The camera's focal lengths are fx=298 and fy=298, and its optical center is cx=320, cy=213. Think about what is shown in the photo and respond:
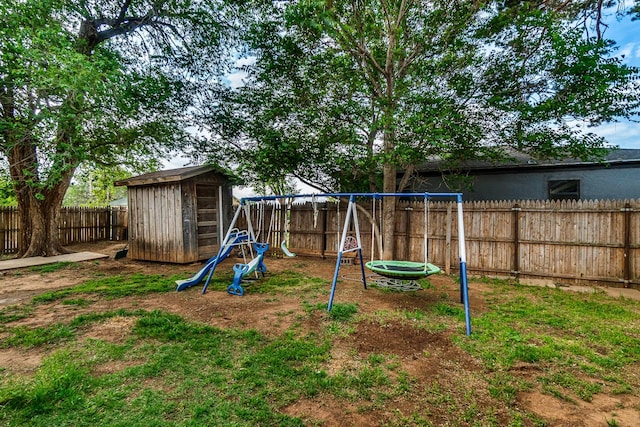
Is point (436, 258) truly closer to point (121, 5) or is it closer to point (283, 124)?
point (283, 124)

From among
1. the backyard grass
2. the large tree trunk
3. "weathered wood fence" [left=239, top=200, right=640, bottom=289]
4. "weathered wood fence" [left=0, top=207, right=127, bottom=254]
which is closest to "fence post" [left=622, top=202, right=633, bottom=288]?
"weathered wood fence" [left=239, top=200, right=640, bottom=289]

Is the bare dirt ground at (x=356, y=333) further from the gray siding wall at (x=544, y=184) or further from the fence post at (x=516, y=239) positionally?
the gray siding wall at (x=544, y=184)

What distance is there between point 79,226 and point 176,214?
22.6 feet

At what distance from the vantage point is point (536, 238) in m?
6.29

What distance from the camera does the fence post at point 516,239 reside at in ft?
21.1

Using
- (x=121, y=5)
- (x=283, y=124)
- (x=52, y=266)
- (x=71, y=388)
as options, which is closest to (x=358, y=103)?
(x=283, y=124)

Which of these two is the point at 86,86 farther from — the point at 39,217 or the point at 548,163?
the point at 548,163

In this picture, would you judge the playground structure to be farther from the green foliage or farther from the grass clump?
Answer: the green foliage

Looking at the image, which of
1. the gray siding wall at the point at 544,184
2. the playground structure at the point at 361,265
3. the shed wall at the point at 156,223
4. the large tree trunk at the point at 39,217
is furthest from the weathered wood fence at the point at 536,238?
the large tree trunk at the point at 39,217

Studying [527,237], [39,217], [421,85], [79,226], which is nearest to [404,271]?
[527,237]

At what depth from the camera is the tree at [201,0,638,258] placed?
19.1 feet

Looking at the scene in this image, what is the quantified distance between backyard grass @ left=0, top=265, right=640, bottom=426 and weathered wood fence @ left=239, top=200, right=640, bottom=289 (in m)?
1.64

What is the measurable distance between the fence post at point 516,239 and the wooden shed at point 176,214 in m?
7.07

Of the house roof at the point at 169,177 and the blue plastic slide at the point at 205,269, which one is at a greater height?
the house roof at the point at 169,177
